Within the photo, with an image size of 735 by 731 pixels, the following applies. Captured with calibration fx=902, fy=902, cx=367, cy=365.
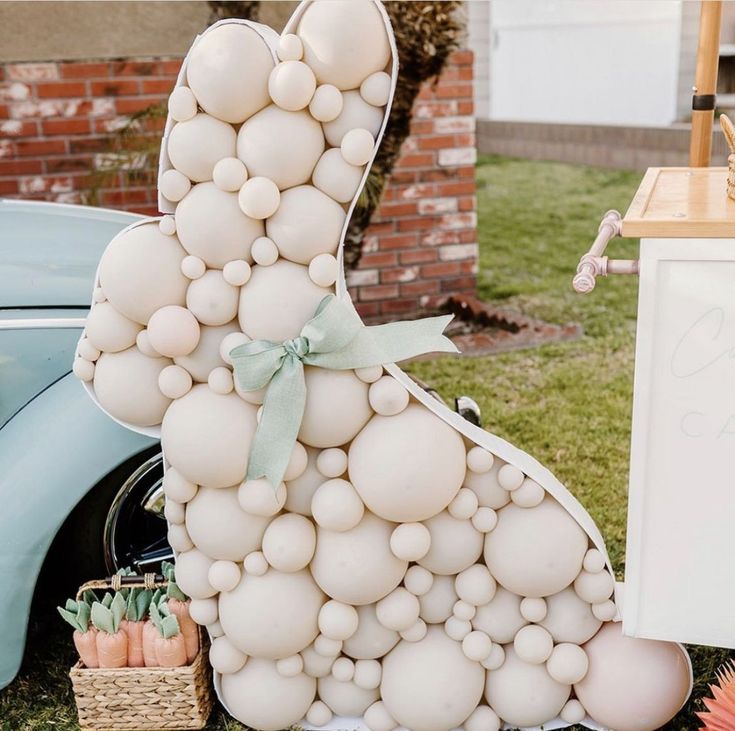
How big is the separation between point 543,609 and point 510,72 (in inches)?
424

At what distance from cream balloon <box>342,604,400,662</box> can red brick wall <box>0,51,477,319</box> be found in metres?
2.90

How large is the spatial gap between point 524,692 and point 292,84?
1.23 meters

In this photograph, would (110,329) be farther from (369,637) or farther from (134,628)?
(369,637)

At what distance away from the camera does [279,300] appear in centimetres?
164

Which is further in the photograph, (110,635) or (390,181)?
(390,181)

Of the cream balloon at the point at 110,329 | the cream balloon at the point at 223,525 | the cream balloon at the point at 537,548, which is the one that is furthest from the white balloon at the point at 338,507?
the cream balloon at the point at 110,329

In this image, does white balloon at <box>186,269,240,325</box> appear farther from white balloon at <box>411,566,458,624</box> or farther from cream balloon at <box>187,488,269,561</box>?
white balloon at <box>411,566,458,624</box>

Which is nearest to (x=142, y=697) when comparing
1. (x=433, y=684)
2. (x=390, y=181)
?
(x=433, y=684)

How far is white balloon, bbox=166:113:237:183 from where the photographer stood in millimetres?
1613

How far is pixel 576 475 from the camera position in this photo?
10.0 ft

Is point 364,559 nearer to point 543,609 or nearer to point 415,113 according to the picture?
point 543,609

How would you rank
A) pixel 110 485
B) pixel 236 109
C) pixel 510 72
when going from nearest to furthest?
pixel 236 109 → pixel 110 485 → pixel 510 72

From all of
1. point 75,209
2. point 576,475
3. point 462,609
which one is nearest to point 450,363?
point 576,475

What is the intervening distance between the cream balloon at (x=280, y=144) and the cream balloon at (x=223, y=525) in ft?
1.99
